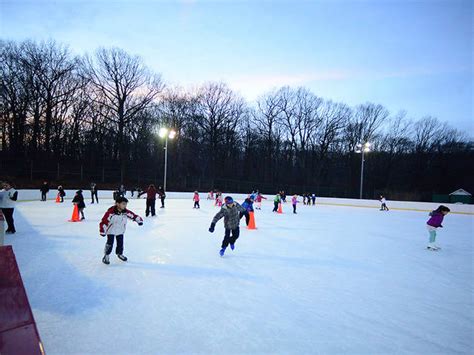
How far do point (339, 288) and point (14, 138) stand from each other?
34.2 m

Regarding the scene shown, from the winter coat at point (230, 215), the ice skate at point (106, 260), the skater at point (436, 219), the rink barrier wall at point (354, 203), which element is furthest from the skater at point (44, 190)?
the skater at point (436, 219)

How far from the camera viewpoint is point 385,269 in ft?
18.9

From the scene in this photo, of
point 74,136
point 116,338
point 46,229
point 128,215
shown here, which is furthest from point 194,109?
point 116,338

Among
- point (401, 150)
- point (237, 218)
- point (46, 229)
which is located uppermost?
point (401, 150)

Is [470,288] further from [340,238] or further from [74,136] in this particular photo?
[74,136]

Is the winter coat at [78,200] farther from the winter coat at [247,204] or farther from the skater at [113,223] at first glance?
the winter coat at [247,204]

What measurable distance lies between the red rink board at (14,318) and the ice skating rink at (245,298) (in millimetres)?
862

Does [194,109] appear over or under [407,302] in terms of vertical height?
over

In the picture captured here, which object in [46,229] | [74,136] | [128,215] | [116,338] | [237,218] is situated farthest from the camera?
[74,136]

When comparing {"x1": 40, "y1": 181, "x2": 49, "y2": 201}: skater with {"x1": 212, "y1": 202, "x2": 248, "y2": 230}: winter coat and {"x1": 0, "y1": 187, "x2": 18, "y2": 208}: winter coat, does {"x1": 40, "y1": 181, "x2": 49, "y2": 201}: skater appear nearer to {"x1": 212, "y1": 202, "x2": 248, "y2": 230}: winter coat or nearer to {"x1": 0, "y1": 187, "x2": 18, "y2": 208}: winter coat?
{"x1": 0, "y1": 187, "x2": 18, "y2": 208}: winter coat

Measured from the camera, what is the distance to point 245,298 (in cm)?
401

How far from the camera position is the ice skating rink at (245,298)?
2.91 metres

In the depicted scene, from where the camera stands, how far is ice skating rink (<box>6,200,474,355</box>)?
2910mm

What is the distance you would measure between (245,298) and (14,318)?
2.76 m
